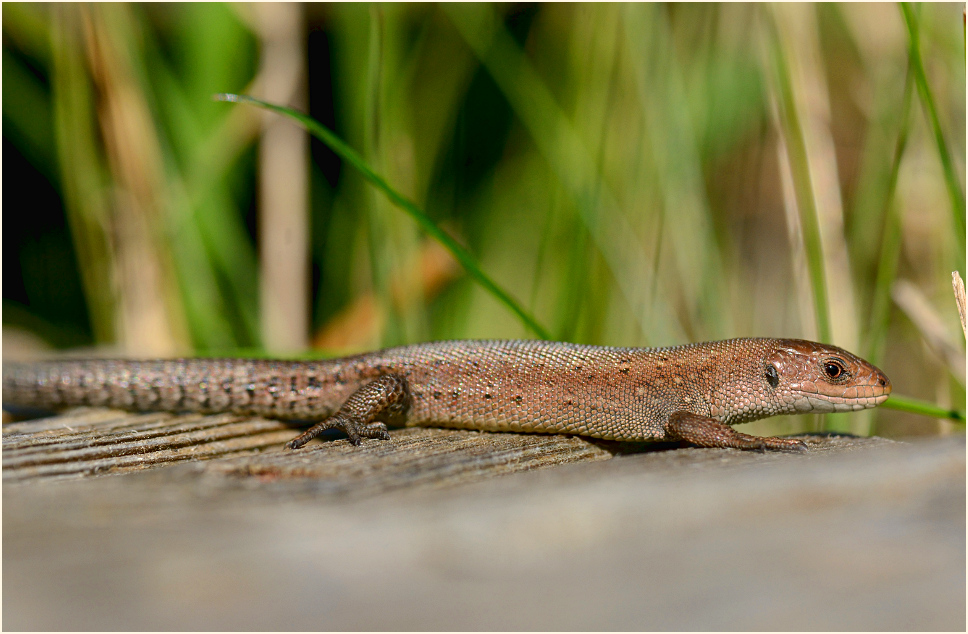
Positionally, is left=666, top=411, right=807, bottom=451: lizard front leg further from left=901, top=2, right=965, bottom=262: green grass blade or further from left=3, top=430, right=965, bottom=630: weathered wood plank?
left=901, top=2, right=965, bottom=262: green grass blade

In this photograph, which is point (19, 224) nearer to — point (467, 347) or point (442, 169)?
point (442, 169)

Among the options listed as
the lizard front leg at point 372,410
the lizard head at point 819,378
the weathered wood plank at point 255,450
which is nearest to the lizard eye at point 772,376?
the lizard head at point 819,378

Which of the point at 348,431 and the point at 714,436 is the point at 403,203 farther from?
the point at 714,436

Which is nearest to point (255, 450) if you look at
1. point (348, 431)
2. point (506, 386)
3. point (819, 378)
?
point (348, 431)

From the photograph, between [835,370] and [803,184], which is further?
[803,184]

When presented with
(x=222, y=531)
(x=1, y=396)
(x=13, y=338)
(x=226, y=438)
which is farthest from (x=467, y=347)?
(x=13, y=338)

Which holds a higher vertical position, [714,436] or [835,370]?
[835,370]
